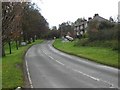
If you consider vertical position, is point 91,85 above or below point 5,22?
below

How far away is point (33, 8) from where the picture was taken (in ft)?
330

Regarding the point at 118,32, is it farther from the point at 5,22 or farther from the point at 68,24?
the point at 68,24

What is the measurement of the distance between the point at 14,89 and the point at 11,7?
465 cm

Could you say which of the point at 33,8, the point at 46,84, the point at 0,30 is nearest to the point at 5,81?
the point at 46,84

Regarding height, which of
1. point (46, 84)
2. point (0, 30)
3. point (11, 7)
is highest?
point (11, 7)

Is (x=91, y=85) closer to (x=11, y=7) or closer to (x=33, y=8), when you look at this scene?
(x=11, y=7)

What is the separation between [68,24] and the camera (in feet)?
579

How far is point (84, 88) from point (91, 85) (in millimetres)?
1060

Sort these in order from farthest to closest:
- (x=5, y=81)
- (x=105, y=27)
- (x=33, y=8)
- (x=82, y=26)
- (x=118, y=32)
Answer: (x=82, y=26), (x=33, y=8), (x=105, y=27), (x=118, y=32), (x=5, y=81)

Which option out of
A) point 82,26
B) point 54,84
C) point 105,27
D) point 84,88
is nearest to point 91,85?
point 84,88

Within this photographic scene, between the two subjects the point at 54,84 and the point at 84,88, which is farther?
the point at 54,84

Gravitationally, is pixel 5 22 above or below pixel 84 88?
above

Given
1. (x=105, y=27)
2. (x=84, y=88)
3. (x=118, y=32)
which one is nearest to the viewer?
(x=84, y=88)

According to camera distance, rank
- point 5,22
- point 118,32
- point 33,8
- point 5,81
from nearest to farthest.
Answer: point 5,22
point 5,81
point 118,32
point 33,8
